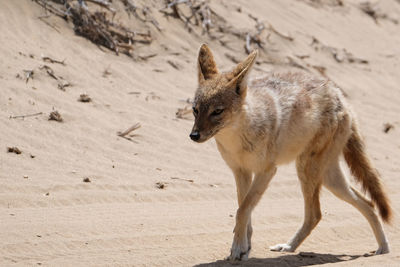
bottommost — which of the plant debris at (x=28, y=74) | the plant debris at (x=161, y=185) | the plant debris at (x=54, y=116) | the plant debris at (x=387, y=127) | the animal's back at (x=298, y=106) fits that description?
the plant debris at (x=387, y=127)

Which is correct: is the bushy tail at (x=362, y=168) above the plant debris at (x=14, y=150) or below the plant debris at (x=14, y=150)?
above

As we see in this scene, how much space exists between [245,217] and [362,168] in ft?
5.71

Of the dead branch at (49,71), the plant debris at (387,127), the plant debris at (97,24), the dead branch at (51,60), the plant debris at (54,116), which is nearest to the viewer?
the plant debris at (54,116)

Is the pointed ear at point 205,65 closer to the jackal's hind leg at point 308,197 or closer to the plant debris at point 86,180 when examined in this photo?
the jackal's hind leg at point 308,197

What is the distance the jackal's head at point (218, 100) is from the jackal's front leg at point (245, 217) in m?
0.63

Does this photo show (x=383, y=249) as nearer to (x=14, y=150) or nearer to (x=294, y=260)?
(x=294, y=260)

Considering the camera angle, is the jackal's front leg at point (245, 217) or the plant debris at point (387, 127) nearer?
the jackal's front leg at point (245, 217)

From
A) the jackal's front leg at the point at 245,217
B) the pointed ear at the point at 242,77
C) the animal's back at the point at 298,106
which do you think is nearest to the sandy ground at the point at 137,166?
Answer: the jackal's front leg at the point at 245,217

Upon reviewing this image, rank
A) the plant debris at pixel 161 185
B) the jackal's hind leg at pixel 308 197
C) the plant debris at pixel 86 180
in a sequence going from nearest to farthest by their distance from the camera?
the jackal's hind leg at pixel 308 197
the plant debris at pixel 86 180
the plant debris at pixel 161 185

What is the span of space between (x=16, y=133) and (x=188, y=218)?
9.47 feet

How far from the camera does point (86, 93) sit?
410 inches

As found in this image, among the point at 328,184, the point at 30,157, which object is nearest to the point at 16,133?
the point at 30,157

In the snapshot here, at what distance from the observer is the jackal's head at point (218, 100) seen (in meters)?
5.79

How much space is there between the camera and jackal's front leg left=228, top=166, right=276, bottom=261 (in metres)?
5.94
